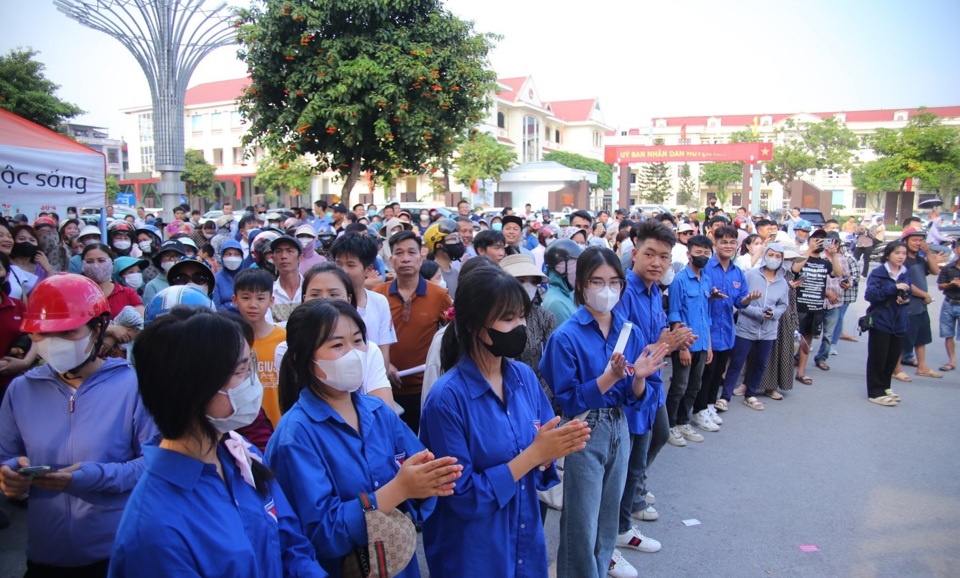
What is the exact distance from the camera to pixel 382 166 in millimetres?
12797

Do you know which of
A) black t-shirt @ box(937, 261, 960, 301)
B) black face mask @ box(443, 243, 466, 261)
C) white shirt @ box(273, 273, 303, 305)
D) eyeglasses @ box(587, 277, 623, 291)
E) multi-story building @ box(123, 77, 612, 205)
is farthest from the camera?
multi-story building @ box(123, 77, 612, 205)

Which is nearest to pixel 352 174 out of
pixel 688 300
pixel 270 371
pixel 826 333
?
pixel 688 300

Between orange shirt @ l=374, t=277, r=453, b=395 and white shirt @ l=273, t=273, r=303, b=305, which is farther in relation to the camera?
white shirt @ l=273, t=273, r=303, b=305

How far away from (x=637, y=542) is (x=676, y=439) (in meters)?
1.97

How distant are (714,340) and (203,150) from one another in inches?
2018

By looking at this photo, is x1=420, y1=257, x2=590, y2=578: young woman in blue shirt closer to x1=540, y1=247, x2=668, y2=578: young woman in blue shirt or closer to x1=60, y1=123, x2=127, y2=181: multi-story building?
x1=540, y1=247, x2=668, y2=578: young woman in blue shirt

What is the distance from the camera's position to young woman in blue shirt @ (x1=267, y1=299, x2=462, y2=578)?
1.87m

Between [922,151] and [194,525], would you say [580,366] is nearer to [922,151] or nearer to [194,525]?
[194,525]

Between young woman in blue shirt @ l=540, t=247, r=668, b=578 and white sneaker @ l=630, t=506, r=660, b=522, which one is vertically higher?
young woman in blue shirt @ l=540, t=247, r=668, b=578

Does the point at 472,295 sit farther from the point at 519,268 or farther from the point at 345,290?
the point at 519,268

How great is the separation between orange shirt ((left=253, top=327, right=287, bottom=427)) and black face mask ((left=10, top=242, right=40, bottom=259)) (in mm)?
3544

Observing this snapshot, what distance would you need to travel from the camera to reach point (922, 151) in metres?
31.4

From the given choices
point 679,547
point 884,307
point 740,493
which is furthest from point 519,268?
point 884,307

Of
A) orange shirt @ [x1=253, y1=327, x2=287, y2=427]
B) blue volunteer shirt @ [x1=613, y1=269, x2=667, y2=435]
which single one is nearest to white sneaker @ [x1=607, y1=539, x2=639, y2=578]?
blue volunteer shirt @ [x1=613, y1=269, x2=667, y2=435]
